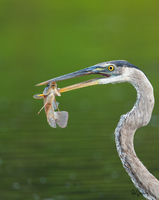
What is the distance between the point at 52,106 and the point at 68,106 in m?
7.33

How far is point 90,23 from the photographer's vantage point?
93.2ft

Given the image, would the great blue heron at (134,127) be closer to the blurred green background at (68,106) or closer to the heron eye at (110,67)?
the heron eye at (110,67)

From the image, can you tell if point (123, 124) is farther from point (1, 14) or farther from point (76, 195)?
point (1, 14)

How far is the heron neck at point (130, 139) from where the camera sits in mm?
6070

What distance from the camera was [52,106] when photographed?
6.50 meters

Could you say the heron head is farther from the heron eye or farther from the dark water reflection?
the dark water reflection

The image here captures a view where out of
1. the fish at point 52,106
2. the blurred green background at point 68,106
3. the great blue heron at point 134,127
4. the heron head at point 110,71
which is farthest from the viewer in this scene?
the blurred green background at point 68,106

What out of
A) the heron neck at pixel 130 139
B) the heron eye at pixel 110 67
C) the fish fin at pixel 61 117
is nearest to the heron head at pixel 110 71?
the heron eye at pixel 110 67

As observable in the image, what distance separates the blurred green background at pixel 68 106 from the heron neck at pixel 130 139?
7.97ft

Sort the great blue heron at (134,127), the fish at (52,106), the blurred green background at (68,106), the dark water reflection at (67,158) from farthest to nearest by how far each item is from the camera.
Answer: the blurred green background at (68,106), the dark water reflection at (67,158), the fish at (52,106), the great blue heron at (134,127)

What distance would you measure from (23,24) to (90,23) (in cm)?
295

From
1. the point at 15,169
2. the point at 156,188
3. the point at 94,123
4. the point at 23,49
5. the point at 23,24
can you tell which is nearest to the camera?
the point at 156,188

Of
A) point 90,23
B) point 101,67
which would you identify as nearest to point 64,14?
point 90,23

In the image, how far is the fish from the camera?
6.43 m
